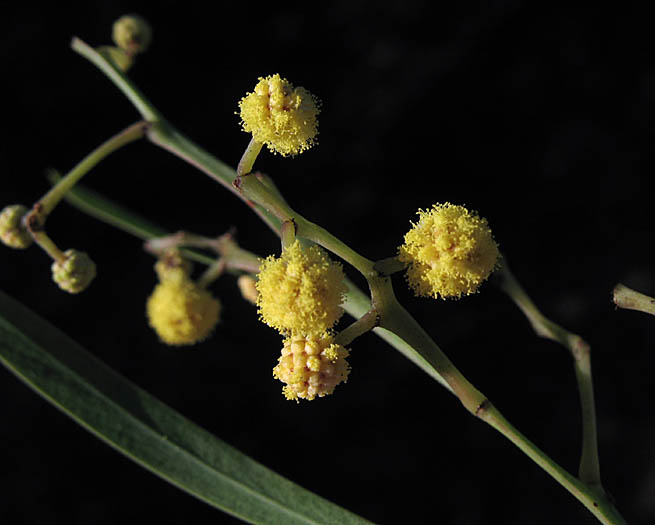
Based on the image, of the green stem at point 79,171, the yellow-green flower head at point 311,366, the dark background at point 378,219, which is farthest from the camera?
the dark background at point 378,219

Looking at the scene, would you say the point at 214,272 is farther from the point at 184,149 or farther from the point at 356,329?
the point at 356,329

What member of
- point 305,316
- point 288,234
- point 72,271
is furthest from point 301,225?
point 72,271

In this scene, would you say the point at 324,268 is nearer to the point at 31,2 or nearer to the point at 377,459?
the point at 377,459

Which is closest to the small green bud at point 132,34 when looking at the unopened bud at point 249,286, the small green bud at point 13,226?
the small green bud at point 13,226

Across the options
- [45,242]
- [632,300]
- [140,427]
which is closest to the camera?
[632,300]

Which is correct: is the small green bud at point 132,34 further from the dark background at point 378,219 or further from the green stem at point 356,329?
the green stem at point 356,329

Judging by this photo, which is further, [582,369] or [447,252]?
[582,369]
